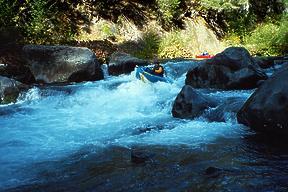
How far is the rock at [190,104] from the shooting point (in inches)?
320

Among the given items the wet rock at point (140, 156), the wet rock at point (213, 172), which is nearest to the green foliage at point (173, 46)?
the wet rock at point (140, 156)

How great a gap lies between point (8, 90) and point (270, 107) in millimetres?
6409

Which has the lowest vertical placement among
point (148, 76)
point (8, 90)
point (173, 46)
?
point (8, 90)

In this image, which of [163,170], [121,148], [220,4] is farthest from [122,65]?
[163,170]

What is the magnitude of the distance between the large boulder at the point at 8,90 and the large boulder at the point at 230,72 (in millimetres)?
4642

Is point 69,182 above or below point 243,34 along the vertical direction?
below

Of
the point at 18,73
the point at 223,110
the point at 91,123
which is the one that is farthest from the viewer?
the point at 18,73

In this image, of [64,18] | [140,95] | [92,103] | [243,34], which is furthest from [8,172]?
[243,34]

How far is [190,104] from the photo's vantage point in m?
8.22

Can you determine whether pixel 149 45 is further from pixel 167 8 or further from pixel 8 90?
pixel 8 90

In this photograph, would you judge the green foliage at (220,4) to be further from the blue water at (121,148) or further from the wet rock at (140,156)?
the wet rock at (140,156)

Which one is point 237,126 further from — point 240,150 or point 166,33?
point 166,33

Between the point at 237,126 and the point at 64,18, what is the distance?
10737mm

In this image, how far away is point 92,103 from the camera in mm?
10336
